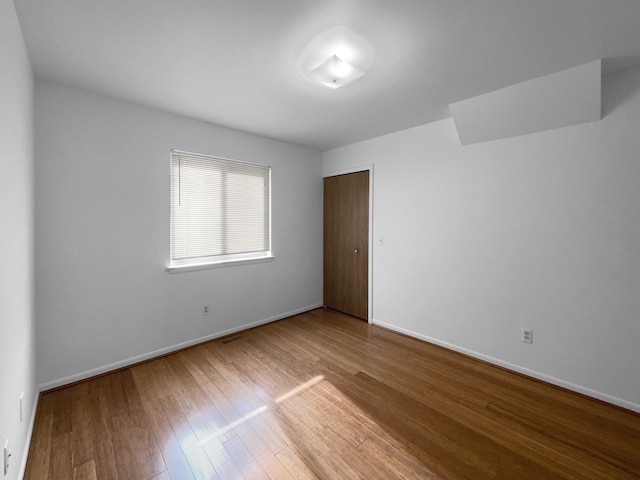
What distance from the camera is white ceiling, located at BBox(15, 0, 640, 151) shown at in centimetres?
140

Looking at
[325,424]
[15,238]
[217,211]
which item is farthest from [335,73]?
[325,424]

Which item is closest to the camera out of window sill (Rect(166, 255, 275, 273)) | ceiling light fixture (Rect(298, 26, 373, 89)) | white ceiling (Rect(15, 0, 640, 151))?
white ceiling (Rect(15, 0, 640, 151))

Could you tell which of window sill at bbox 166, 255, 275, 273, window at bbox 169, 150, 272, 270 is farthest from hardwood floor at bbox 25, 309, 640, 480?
window at bbox 169, 150, 272, 270

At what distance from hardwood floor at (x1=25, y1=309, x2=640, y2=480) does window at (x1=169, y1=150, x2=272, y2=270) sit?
116 cm

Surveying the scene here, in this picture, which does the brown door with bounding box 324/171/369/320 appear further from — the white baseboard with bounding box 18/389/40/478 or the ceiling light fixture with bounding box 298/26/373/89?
the white baseboard with bounding box 18/389/40/478

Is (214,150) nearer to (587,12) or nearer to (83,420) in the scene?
(83,420)

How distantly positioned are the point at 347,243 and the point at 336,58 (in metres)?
2.50

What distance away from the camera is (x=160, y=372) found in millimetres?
2428

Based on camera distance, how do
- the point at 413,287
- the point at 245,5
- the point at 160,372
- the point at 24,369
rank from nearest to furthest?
the point at 245,5, the point at 24,369, the point at 160,372, the point at 413,287

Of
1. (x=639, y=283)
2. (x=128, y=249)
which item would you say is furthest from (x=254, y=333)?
(x=639, y=283)

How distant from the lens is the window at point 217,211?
2.86 m

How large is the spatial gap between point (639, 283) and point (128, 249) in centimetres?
411

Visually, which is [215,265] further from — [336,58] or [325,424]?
[336,58]

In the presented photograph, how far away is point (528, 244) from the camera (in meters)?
2.39
